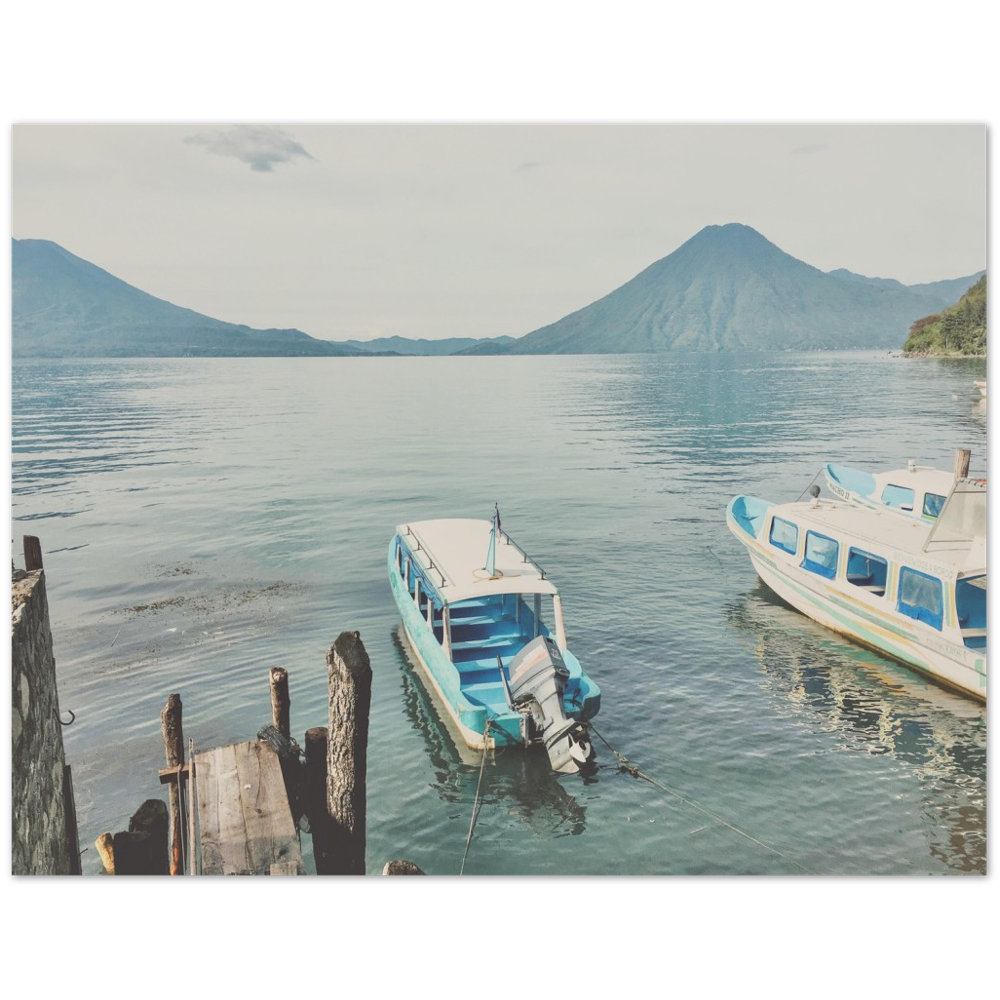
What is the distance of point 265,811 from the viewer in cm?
795

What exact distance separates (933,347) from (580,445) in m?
85.9

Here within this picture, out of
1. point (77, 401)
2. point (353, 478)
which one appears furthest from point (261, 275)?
point (77, 401)

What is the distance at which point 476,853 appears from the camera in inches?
371

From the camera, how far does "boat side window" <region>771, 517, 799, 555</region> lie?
17.2 metres

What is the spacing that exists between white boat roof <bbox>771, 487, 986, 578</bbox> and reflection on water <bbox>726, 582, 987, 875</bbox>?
6.48ft

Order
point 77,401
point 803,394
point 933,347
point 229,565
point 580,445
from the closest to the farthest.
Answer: point 229,565, point 580,445, point 77,401, point 803,394, point 933,347

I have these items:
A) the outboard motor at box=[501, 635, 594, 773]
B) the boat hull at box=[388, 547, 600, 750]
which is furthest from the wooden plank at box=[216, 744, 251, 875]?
the outboard motor at box=[501, 635, 594, 773]

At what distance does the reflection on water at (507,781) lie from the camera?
9969 millimetres

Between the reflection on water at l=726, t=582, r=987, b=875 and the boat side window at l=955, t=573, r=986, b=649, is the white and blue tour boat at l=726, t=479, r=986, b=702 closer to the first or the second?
the boat side window at l=955, t=573, r=986, b=649

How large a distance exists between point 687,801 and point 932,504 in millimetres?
12527

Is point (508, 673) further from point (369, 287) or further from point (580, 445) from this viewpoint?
point (580, 445)

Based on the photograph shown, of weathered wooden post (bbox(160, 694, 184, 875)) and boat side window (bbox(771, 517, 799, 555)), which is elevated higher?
boat side window (bbox(771, 517, 799, 555))

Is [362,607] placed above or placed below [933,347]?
below

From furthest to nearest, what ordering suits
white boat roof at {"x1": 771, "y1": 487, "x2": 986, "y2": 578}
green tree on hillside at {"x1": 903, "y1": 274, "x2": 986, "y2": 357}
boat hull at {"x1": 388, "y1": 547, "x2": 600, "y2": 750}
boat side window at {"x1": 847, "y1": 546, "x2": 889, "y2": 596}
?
green tree on hillside at {"x1": 903, "y1": 274, "x2": 986, "y2": 357} → boat side window at {"x1": 847, "y1": 546, "x2": 889, "y2": 596} → white boat roof at {"x1": 771, "y1": 487, "x2": 986, "y2": 578} → boat hull at {"x1": 388, "y1": 547, "x2": 600, "y2": 750}
